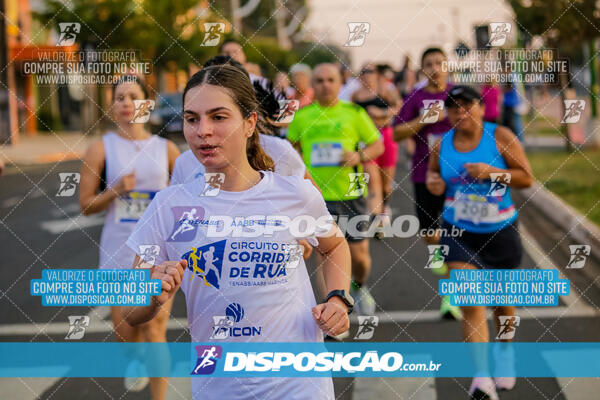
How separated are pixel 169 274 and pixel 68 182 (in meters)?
2.34

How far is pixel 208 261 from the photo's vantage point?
2.73m

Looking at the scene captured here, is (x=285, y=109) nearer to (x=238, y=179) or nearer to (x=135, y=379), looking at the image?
(x=135, y=379)

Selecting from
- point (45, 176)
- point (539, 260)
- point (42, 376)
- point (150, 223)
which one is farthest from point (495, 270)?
point (45, 176)

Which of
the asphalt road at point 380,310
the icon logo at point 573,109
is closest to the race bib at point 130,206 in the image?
the asphalt road at point 380,310

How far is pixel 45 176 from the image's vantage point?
17.5 meters

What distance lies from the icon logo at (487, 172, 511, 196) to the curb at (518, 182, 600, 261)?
9.13 feet

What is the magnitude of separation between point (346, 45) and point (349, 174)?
78.5 inches

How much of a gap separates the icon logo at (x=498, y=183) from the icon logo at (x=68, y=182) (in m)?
2.46

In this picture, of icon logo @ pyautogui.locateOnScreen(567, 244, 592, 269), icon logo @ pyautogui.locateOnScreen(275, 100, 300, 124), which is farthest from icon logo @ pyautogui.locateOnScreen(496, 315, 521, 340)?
icon logo @ pyautogui.locateOnScreen(275, 100, 300, 124)

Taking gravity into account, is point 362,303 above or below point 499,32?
below

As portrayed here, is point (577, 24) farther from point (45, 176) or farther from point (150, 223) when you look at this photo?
point (45, 176)

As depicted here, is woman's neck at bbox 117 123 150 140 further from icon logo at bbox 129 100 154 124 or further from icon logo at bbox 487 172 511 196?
icon logo at bbox 487 172 511 196

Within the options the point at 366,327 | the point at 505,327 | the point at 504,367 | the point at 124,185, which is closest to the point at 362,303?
the point at 366,327

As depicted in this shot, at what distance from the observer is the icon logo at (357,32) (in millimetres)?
4145
